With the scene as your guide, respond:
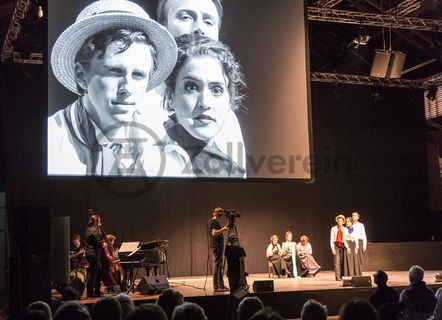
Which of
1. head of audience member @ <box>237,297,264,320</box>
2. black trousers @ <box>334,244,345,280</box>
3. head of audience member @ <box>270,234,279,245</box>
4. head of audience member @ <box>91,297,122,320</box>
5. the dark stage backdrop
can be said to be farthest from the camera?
head of audience member @ <box>270,234,279,245</box>

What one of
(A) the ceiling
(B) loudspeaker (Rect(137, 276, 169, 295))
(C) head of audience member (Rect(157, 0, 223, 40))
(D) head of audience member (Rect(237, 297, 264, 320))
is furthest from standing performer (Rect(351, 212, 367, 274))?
(D) head of audience member (Rect(237, 297, 264, 320))

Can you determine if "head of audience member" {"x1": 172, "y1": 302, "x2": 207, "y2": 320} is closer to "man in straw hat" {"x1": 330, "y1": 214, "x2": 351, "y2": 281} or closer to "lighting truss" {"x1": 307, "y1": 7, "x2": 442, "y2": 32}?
"man in straw hat" {"x1": 330, "y1": 214, "x2": 351, "y2": 281}

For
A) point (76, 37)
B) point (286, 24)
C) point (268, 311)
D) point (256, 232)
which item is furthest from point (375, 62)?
point (268, 311)

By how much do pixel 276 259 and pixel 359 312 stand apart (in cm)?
1014

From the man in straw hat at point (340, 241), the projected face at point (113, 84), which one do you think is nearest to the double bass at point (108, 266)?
the projected face at point (113, 84)

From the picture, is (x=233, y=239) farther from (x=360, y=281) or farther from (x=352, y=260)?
(x=352, y=260)

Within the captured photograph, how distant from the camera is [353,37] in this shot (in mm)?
12523

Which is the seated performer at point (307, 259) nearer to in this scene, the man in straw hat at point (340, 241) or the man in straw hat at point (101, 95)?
the man in straw hat at point (340, 241)

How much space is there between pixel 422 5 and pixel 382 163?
5790 millimetres

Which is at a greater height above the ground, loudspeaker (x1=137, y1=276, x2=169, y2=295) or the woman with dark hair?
the woman with dark hair

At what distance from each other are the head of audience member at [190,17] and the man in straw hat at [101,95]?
44 centimetres

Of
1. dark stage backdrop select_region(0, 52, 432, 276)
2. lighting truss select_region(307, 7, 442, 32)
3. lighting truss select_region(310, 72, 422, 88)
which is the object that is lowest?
dark stage backdrop select_region(0, 52, 432, 276)

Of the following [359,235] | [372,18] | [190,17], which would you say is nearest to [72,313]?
[190,17]

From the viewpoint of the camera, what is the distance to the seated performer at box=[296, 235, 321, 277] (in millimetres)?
13375
